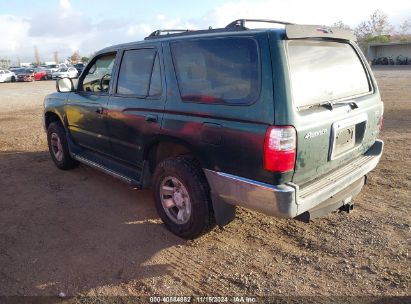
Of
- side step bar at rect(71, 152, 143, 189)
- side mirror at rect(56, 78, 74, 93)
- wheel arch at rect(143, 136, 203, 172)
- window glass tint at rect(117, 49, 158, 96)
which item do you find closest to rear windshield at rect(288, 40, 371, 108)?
wheel arch at rect(143, 136, 203, 172)

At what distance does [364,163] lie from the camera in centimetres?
352

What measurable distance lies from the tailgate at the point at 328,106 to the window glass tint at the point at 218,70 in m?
0.31

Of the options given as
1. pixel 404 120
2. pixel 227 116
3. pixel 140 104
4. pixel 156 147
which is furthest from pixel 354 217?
pixel 404 120

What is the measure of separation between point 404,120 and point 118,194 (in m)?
7.60

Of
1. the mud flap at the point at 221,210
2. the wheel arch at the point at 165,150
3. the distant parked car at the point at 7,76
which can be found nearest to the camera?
the mud flap at the point at 221,210

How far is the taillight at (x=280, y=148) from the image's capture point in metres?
2.63

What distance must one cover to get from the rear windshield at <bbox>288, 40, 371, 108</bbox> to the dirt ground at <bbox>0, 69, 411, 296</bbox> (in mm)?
1394

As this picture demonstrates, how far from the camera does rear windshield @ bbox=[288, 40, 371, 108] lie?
2824 millimetres

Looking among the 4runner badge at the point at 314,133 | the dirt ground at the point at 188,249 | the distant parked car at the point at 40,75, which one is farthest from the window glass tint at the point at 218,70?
the distant parked car at the point at 40,75

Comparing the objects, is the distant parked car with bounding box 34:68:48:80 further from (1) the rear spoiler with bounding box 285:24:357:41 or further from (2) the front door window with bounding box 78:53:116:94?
(1) the rear spoiler with bounding box 285:24:357:41

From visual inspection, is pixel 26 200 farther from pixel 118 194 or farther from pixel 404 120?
pixel 404 120

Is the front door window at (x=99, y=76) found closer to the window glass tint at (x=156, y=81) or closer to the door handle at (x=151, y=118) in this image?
the window glass tint at (x=156, y=81)

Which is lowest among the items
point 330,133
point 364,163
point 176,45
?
point 364,163

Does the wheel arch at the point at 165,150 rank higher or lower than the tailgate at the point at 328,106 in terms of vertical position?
lower
